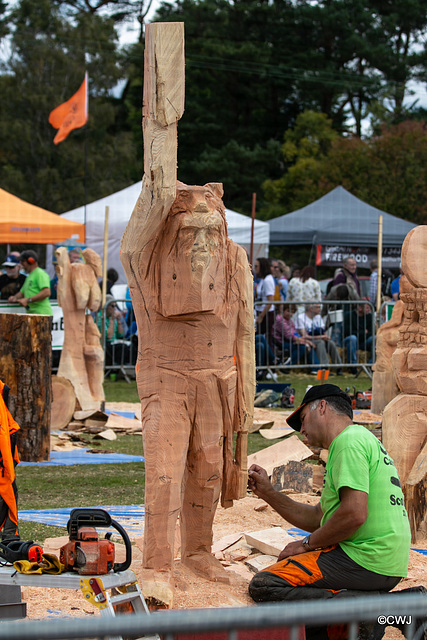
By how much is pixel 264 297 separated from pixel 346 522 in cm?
1040

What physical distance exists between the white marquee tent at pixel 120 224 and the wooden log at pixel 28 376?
9.81 metres

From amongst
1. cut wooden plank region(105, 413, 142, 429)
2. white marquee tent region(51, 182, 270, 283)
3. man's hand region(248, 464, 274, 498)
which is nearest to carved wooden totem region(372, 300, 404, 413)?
cut wooden plank region(105, 413, 142, 429)

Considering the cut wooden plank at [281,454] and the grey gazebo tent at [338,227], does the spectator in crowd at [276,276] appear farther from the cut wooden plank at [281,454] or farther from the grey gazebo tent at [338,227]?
the cut wooden plank at [281,454]

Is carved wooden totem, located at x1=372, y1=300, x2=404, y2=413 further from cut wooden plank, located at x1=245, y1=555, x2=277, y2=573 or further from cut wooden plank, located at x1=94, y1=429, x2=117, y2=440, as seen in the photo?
cut wooden plank, located at x1=245, y1=555, x2=277, y2=573

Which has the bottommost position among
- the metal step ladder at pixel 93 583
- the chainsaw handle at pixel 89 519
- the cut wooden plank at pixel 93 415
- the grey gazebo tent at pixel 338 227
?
the cut wooden plank at pixel 93 415

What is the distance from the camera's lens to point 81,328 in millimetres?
10664

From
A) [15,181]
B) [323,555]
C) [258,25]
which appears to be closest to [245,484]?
[323,555]

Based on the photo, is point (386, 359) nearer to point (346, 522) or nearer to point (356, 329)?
point (356, 329)

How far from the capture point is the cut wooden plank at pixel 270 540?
4.90 m

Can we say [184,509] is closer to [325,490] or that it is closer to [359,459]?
[325,490]

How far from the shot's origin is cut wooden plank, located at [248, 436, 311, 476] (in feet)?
23.1

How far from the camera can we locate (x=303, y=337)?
13.7 m

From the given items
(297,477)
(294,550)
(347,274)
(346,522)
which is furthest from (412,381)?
(347,274)
